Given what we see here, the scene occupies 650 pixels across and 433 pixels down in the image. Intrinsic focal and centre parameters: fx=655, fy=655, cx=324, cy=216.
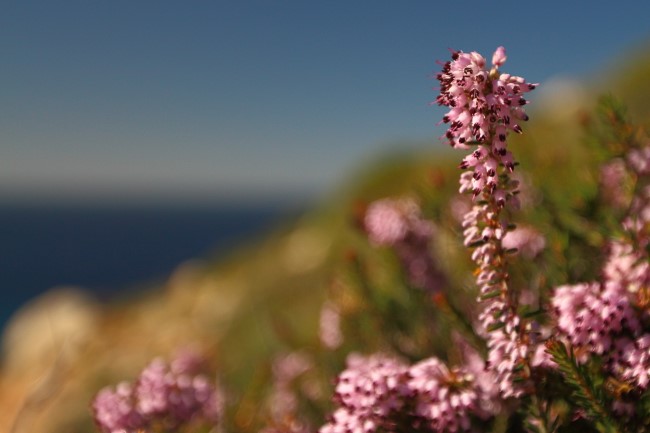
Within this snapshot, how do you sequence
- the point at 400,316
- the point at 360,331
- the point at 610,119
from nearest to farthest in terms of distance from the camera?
the point at 610,119 → the point at 400,316 → the point at 360,331

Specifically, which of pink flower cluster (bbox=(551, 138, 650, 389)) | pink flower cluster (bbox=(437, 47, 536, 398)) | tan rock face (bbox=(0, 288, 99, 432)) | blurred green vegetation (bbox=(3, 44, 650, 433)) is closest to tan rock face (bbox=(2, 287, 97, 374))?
tan rock face (bbox=(0, 288, 99, 432))

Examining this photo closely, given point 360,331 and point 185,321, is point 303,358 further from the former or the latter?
point 185,321

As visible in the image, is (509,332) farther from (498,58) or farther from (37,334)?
(37,334)

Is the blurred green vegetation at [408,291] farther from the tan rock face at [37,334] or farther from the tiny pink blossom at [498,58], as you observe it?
the tan rock face at [37,334]

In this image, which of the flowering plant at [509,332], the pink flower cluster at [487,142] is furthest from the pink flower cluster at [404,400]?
the pink flower cluster at [487,142]

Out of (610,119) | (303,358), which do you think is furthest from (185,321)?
(610,119)

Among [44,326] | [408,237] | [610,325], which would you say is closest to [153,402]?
[610,325]
